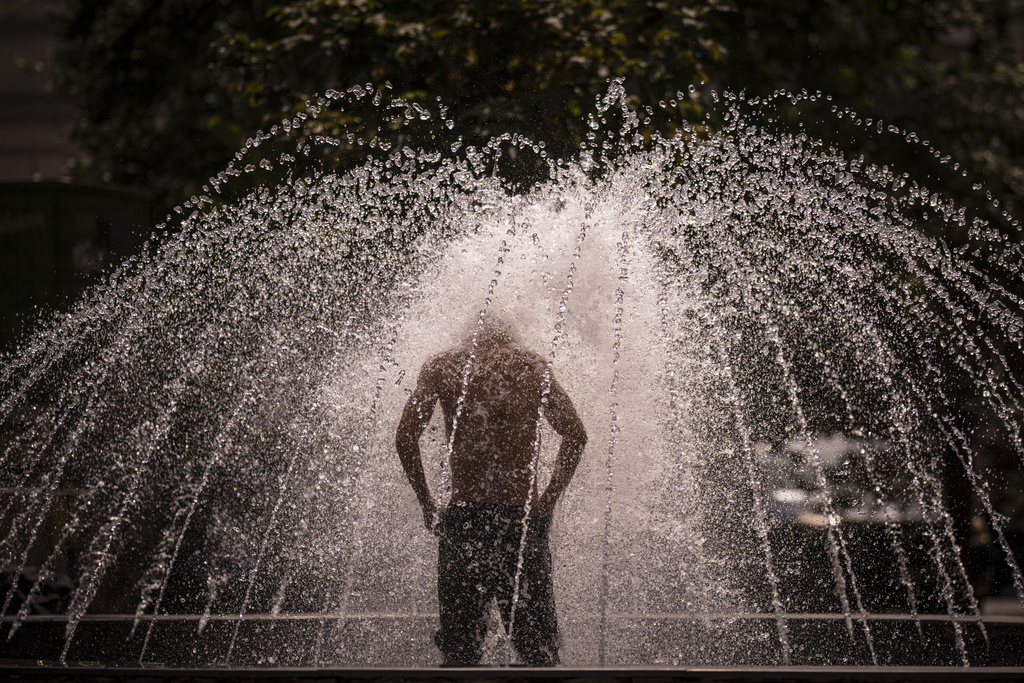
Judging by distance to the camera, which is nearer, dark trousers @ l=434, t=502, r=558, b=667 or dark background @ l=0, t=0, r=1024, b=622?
dark trousers @ l=434, t=502, r=558, b=667

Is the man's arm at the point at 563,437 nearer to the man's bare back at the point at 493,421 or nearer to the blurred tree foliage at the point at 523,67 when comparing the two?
the man's bare back at the point at 493,421

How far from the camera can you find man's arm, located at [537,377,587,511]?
12.5 feet

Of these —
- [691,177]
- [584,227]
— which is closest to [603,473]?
[584,227]

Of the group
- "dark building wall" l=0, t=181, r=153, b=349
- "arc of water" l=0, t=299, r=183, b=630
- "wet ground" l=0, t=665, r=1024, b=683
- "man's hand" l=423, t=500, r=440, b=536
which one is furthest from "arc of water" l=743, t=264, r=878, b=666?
"dark building wall" l=0, t=181, r=153, b=349

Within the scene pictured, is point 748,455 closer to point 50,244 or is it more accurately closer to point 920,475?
point 920,475

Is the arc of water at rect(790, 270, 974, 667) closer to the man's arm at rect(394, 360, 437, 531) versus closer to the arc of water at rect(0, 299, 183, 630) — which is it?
the man's arm at rect(394, 360, 437, 531)

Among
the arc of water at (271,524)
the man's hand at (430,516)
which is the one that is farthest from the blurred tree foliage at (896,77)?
the man's hand at (430,516)

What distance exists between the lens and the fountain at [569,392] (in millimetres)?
4891

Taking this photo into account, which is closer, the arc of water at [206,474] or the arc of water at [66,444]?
the arc of water at [66,444]

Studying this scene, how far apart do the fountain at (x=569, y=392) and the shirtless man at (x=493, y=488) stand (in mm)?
505

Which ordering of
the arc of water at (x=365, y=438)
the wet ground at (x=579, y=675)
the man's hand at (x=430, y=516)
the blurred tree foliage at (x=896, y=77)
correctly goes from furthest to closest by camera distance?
the blurred tree foliage at (x=896, y=77) < the arc of water at (x=365, y=438) < the man's hand at (x=430, y=516) < the wet ground at (x=579, y=675)

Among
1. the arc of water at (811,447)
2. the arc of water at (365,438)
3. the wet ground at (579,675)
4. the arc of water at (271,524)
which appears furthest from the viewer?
the arc of water at (811,447)

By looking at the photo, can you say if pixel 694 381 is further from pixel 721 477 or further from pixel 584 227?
pixel 584 227

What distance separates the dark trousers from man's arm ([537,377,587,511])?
0.44 feet
